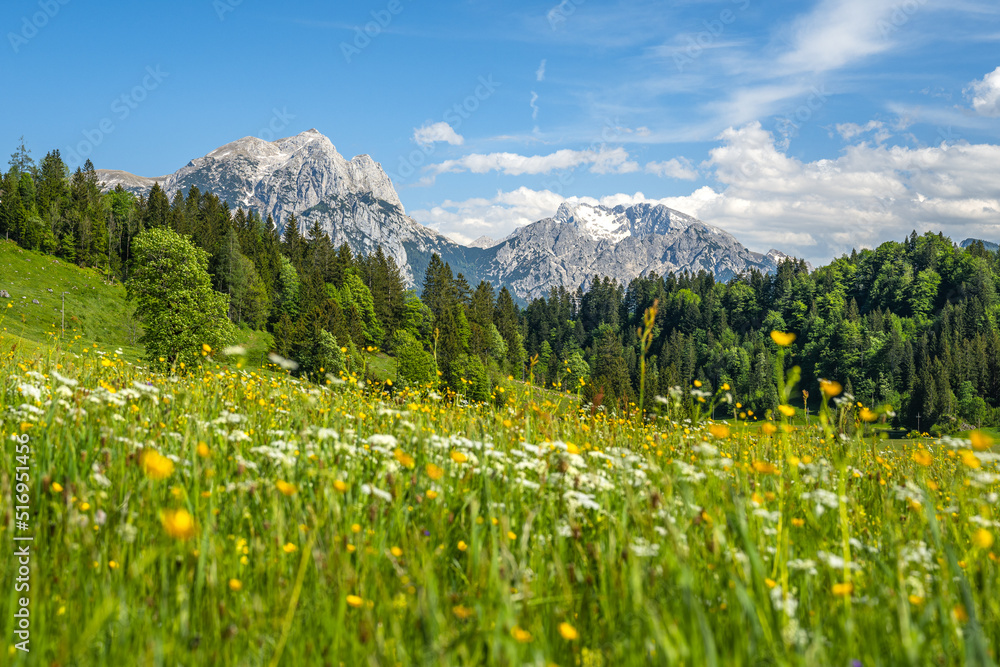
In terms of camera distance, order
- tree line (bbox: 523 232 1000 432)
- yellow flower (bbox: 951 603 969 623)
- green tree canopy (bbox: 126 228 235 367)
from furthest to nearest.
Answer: tree line (bbox: 523 232 1000 432), green tree canopy (bbox: 126 228 235 367), yellow flower (bbox: 951 603 969 623)

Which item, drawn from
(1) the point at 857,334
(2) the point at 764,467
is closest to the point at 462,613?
(2) the point at 764,467

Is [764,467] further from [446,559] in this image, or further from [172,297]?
[172,297]

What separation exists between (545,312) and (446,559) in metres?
196

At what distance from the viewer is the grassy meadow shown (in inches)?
80.4

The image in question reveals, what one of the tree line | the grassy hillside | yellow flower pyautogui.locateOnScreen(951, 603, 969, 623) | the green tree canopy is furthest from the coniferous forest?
the green tree canopy

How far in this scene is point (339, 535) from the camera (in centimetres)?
279

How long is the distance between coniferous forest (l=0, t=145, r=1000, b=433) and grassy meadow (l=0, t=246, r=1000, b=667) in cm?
330

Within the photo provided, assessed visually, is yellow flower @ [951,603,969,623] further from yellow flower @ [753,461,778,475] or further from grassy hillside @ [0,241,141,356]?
grassy hillside @ [0,241,141,356]

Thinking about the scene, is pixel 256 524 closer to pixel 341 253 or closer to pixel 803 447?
pixel 803 447

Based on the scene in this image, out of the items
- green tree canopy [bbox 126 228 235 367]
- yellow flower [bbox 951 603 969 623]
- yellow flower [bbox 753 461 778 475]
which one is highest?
green tree canopy [bbox 126 228 235 367]

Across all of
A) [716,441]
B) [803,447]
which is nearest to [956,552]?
[716,441]

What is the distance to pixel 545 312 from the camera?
19850 centimetres

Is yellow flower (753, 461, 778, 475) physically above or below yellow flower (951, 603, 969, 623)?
above

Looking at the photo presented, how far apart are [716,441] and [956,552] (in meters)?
2.28
